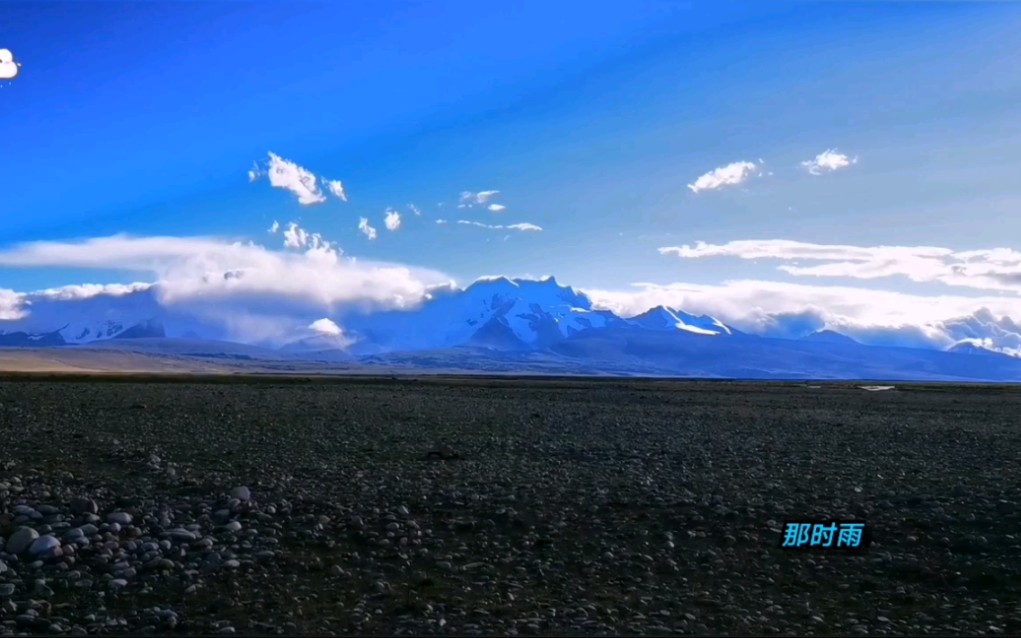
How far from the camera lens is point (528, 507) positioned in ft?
45.5

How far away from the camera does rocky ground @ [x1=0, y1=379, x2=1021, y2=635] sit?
9102mm

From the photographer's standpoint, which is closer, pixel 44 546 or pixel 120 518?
pixel 44 546

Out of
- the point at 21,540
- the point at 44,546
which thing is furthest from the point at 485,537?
the point at 21,540

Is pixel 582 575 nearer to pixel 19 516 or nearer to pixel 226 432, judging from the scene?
pixel 19 516

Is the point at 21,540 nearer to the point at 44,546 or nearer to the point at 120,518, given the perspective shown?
the point at 44,546

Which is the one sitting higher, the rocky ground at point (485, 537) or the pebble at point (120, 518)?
the pebble at point (120, 518)

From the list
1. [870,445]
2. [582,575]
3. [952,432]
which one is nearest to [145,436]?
[582,575]

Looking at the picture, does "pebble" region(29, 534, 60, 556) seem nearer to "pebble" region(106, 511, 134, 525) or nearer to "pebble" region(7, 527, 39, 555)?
"pebble" region(7, 527, 39, 555)

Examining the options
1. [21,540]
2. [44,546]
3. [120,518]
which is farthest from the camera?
[120,518]

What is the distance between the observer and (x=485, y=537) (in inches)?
480

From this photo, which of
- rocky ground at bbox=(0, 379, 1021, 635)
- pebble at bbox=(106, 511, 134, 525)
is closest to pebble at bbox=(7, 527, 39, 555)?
rocky ground at bbox=(0, 379, 1021, 635)

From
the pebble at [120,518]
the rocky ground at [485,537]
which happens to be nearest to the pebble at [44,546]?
the rocky ground at [485,537]

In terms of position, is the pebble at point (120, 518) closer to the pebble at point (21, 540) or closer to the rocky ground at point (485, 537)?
the rocky ground at point (485, 537)

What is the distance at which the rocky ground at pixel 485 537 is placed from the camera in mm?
9102
